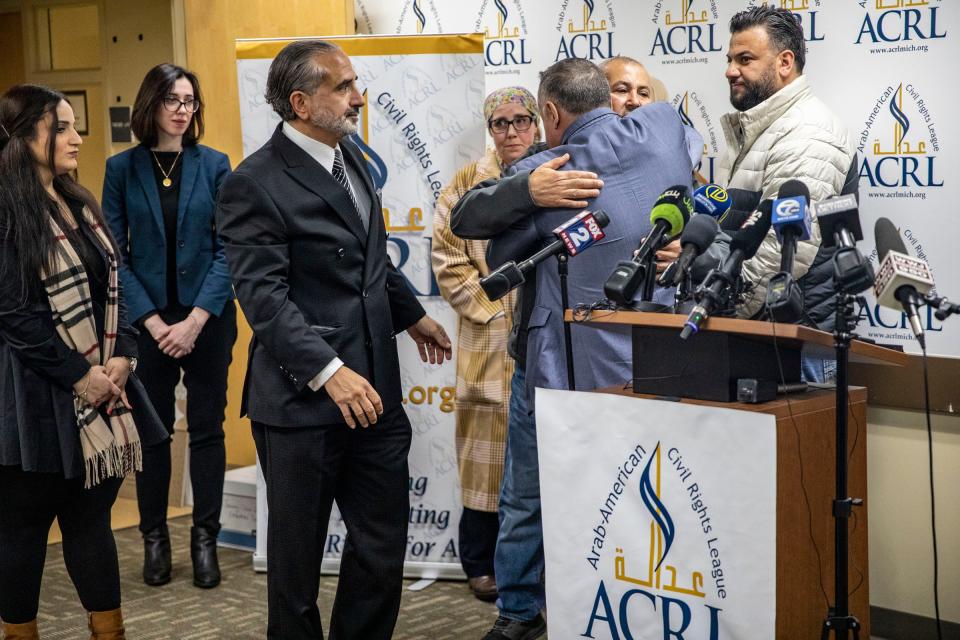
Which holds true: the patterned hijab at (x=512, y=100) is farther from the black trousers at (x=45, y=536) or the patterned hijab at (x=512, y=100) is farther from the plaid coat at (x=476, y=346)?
the black trousers at (x=45, y=536)

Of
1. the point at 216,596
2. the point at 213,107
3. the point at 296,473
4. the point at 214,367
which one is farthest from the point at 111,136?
the point at 296,473

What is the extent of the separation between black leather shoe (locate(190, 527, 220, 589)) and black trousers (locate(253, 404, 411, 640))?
3.89 feet

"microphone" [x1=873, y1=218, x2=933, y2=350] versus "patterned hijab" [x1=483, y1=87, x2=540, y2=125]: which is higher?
"patterned hijab" [x1=483, y1=87, x2=540, y2=125]

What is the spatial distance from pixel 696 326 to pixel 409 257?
1.98 metres

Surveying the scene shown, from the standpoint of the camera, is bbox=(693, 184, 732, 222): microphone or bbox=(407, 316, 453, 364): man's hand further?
bbox=(407, 316, 453, 364): man's hand

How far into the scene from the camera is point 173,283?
12.9 feet

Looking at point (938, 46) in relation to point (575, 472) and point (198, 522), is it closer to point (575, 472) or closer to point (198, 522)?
point (575, 472)

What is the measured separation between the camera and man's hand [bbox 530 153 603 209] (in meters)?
2.67

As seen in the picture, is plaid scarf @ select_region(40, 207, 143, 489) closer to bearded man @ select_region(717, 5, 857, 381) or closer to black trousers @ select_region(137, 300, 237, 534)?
black trousers @ select_region(137, 300, 237, 534)

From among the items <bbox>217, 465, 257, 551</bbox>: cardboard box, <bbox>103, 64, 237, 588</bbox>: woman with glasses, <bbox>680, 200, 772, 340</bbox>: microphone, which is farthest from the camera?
<bbox>217, 465, 257, 551</bbox>: cardboard box

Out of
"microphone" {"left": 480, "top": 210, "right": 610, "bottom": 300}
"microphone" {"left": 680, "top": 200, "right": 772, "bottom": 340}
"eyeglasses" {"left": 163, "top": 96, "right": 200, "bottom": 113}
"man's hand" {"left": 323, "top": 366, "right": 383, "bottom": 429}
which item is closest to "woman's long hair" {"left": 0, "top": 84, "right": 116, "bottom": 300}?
"man's hand" {"left": 323, "top": 366, "right": 383, "bottom": 429}

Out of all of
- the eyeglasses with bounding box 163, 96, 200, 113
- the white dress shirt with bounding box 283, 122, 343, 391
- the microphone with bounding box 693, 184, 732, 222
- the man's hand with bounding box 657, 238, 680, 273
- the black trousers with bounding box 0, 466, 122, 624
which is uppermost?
the eyeglasses with bounding box 163, 96, 200, 113

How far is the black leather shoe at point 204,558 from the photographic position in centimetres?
391

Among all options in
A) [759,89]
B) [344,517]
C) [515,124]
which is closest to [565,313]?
[344,517]
